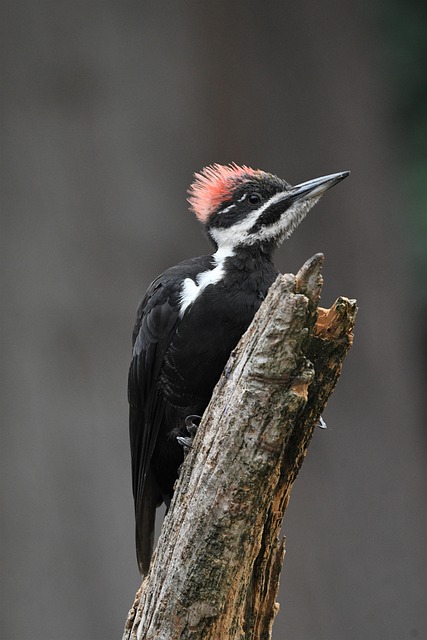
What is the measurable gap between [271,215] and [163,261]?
1.79 meters

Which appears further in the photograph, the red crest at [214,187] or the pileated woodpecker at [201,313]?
the red crest at [214,187]

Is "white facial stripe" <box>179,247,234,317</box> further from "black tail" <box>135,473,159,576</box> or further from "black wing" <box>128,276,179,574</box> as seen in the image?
"black tail" <box>135,473,159,576</box>

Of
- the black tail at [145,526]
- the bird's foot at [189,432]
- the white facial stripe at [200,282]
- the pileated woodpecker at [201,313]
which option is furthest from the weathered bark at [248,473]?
the black tail at [145,526]

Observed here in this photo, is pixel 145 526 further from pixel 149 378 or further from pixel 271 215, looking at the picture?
pixel 271 215

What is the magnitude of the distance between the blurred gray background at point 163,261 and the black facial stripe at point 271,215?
1701 millimetres

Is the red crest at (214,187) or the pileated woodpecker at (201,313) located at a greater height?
the red crest at (214,187)

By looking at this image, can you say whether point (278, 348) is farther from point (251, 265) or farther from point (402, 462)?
point (402, 462)

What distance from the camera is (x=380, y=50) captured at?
4.92 m

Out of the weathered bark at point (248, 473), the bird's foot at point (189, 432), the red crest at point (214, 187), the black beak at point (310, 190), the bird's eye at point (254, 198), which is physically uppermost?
the red crest at point (214, 187)

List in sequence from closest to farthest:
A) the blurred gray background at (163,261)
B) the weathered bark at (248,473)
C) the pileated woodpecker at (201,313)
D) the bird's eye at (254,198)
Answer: the weathered bark at (248,473), the pileated woodpecker at (201,313), the bird's eye at (254,198), the blurred gray background at (163,261)

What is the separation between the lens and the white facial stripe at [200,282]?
2.81 m

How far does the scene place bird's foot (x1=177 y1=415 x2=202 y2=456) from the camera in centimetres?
262

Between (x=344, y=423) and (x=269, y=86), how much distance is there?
1719 millimetres

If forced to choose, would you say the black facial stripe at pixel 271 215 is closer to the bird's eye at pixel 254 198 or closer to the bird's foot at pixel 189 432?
the bird's eye at pixel 254 198
